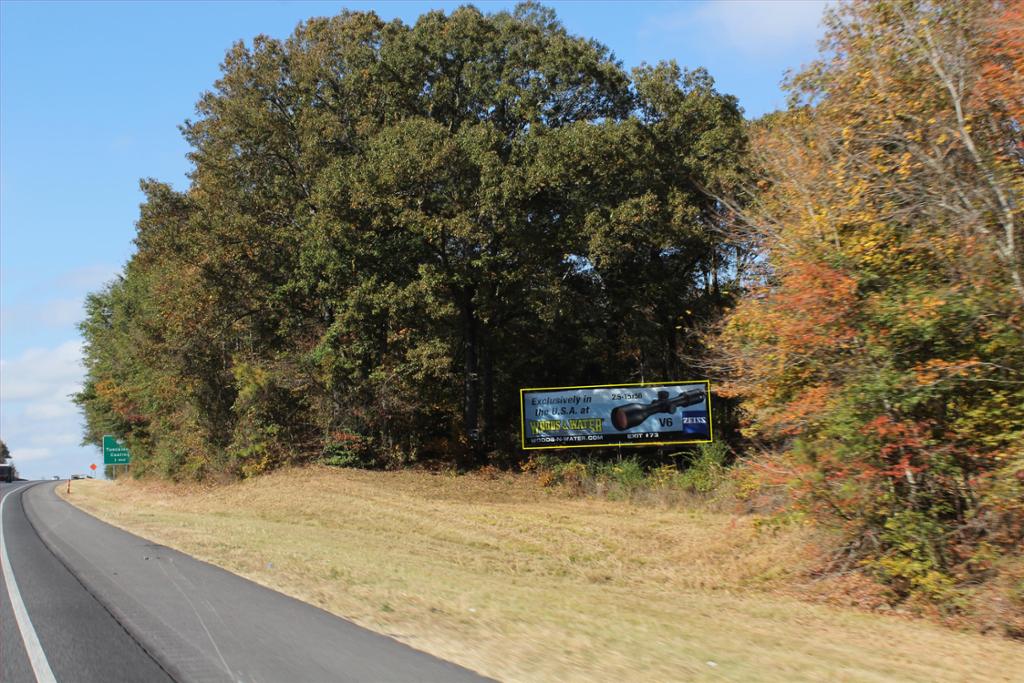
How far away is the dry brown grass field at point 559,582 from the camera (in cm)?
783

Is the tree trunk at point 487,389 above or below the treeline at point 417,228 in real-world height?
below

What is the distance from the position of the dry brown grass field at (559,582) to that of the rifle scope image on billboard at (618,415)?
10.1ft

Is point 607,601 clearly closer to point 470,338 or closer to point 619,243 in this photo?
point 619,243

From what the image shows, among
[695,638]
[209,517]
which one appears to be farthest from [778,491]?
[209,517]

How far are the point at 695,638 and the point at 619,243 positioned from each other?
2260 cm

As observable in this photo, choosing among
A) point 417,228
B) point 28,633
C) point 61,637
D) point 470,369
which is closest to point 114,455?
point 470,369

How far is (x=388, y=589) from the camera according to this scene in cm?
1148

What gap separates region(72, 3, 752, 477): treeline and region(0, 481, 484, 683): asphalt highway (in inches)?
702

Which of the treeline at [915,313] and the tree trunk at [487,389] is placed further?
the tree trunk at [487,389]

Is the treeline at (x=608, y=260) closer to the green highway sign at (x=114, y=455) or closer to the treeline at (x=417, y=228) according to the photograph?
the treeline at (x=417, y=228)

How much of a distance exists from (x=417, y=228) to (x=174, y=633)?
21834 millimetres

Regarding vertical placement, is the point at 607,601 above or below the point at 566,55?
below

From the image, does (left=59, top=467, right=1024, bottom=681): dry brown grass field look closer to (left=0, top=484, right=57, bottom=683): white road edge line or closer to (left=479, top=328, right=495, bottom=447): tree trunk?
(left=0, top=484, right=57, bottom=683): white road edge line

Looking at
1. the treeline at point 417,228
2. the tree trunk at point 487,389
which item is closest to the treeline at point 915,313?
the treeline at point 417,228
